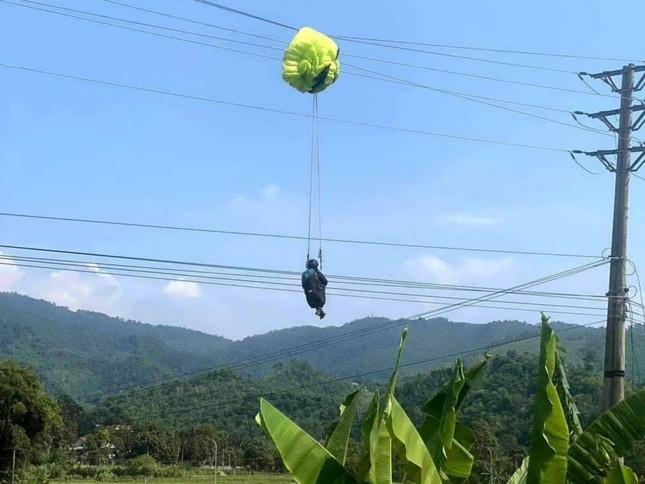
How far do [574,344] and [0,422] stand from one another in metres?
98.2

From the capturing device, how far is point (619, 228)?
1169 centimetres

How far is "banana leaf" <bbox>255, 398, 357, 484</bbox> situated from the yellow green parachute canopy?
4.03m

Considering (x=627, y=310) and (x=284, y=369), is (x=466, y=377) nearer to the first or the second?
(x=627, y=310)

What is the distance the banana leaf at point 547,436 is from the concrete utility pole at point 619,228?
611 centimetres

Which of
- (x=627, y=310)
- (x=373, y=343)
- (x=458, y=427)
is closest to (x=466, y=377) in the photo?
(x=458, y=427)

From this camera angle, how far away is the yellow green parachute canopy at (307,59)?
808 centimetres

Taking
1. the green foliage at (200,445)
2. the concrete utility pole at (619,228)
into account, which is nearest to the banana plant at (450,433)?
the concrete utility pole at (619,228)

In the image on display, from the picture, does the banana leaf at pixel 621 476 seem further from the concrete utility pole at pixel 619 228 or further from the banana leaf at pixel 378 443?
the concrete utility pole at pixel 619 228

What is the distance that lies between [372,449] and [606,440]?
4.91ft

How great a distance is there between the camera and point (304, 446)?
16.3ft

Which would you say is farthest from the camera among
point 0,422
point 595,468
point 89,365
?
point 89,365

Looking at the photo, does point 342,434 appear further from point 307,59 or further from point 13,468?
point 13,468

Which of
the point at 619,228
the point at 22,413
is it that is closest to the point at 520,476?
the point at 619,228

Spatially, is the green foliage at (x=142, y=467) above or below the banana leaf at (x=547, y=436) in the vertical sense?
below
